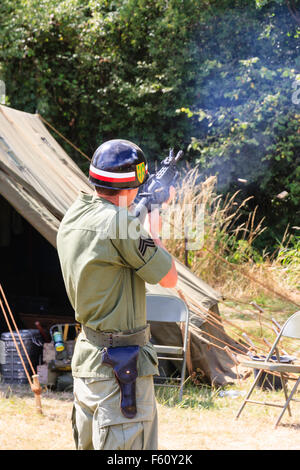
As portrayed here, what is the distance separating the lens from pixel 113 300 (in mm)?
2191

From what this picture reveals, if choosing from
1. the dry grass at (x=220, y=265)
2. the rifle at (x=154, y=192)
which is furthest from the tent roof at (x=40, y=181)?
the dry grass at (x=220, y=265)

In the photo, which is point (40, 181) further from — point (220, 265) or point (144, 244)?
Answer: point (220, 265)

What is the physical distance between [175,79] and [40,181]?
5.44 m

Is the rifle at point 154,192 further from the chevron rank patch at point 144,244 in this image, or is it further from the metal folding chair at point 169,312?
the metal folding chair at point 169,312

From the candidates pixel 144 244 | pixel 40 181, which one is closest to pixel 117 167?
pixel 144 244

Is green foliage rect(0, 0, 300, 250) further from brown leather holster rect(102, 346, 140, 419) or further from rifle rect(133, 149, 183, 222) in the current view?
brown leather holster rect(102, 346, 140, 419)

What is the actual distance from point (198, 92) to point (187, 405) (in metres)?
6.30

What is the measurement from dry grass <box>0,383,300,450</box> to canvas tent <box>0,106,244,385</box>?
445mm

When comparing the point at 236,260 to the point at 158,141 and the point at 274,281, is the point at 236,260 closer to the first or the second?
the point at 274,281

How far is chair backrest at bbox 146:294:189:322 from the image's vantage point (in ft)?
14.5

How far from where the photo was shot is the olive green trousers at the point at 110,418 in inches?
83.7

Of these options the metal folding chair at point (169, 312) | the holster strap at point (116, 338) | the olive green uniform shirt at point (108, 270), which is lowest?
the metal folding chair at point (169, 312)

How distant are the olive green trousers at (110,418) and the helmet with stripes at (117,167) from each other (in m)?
0.70

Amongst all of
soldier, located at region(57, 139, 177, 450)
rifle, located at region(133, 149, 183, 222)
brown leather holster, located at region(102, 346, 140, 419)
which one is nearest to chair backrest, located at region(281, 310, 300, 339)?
rifle, located at region(133, 149, 183, 222)
